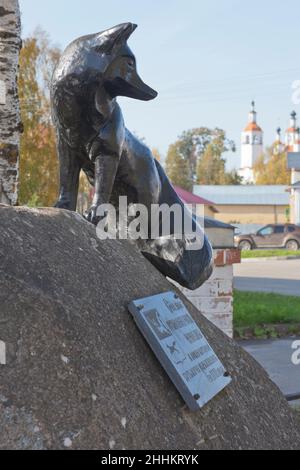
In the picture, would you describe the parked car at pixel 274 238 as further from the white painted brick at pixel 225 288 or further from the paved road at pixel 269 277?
the white painted brick at pixel 225 288

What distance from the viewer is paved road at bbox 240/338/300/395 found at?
5.31 meters

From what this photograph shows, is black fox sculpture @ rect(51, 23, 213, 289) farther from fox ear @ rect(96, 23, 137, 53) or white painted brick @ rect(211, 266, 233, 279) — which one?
white painted brick @ rect(211, 266, 233, 279)

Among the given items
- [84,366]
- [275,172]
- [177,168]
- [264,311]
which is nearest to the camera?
[84,366]

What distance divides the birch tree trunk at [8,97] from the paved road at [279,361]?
2.63m

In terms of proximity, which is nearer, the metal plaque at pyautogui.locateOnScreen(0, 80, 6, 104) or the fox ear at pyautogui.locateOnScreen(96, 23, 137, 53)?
the fox ear at pyautogui.locateOnScreen(96, 23, 137, 53)

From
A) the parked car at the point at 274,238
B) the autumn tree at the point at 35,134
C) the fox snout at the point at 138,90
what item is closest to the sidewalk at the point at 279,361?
the fox snout at the point at 138,90

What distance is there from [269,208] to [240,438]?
45831 millimetres

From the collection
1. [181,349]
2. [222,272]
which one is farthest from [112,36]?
[222,272]

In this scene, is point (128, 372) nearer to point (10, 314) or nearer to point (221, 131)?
point (10, 314)

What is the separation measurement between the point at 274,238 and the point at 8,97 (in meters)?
24.8

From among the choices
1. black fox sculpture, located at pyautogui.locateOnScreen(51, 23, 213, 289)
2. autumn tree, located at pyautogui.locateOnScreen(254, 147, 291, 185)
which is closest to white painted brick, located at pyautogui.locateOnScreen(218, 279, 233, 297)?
black fox sculpture, located at pyautogui.locateOnScreen(51, 23, 213, 289)

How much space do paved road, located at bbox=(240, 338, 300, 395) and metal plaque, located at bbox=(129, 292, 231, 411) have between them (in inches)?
102

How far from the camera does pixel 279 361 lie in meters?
6.20

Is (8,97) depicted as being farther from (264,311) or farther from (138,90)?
(264,311)
